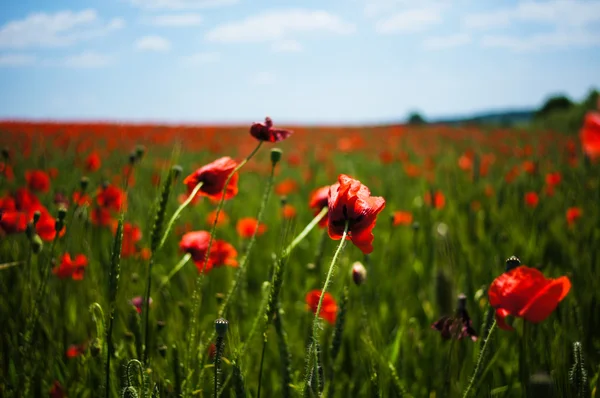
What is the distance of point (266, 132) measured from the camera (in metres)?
0.91

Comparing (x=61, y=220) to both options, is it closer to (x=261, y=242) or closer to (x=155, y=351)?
(x=155, y=351)

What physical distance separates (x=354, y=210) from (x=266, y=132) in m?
0.29

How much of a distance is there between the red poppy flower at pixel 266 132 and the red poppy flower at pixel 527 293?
0.48 meters

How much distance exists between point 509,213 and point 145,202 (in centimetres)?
189

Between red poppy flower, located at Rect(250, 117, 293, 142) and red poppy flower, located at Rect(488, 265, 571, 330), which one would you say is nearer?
red poppy flower, located at Rect(488, 265, 571, 330)

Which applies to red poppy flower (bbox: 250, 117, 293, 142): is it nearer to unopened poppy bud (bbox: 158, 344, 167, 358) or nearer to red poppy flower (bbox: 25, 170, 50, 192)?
unopened poppy bud (bbox: 158, 344, 167, 358)

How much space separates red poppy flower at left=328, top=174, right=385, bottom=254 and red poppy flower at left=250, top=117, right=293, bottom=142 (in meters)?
0.24

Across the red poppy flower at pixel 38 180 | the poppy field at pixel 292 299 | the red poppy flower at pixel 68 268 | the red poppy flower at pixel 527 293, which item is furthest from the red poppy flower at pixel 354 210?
the red poppy flower at pixel 38 180

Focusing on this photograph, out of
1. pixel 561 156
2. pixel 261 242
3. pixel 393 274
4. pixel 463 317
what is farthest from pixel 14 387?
pixel 561 156

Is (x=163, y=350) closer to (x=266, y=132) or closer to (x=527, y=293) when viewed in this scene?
(x=266, y=132)

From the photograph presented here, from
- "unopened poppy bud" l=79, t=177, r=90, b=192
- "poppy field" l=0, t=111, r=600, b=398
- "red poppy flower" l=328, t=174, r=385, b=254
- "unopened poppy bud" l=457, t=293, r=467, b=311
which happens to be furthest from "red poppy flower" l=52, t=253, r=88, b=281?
"unopened poppy bud" l=457, t=293, r=467, b=311

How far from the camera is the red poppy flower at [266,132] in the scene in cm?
90

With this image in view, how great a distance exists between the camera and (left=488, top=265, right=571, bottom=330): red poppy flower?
2.23 feet

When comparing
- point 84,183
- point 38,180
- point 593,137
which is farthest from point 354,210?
point 38,180
